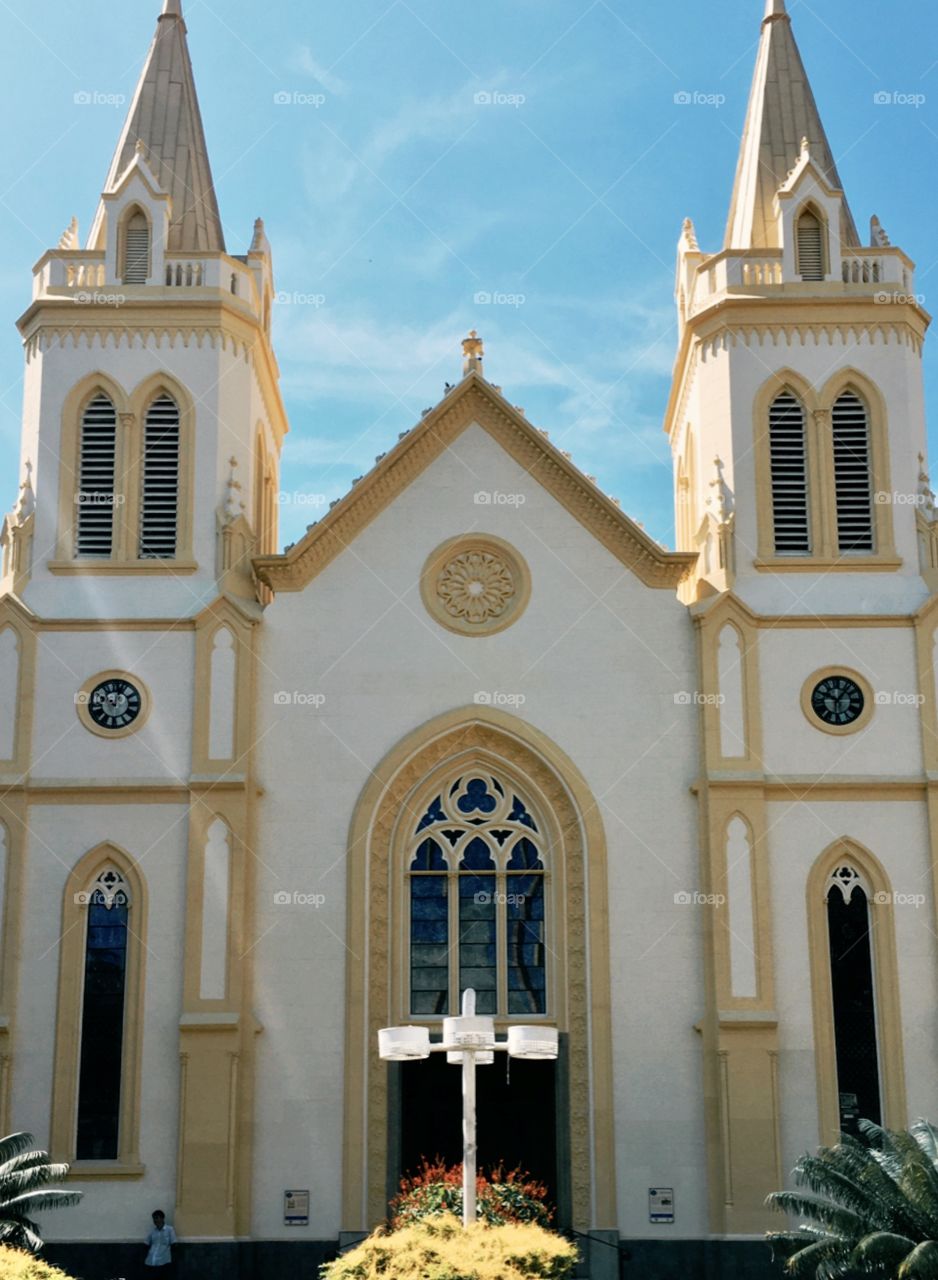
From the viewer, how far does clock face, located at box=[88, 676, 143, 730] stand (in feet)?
101

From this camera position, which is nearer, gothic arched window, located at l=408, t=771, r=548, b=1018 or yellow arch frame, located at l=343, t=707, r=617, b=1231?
yellow arch frame, located at l=343, t=707, r=617, b=1231

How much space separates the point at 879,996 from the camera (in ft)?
96.7

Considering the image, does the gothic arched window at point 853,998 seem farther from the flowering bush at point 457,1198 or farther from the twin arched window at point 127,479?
the twin arched window at point 127,479

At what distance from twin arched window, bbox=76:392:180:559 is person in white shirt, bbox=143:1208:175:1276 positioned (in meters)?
10.7

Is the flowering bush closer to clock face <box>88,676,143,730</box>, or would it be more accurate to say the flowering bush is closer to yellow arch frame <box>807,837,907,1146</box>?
yellow arch frame <box>807,837,907,1146</box>

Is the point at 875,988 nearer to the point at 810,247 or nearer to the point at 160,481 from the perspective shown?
the point at 810,247

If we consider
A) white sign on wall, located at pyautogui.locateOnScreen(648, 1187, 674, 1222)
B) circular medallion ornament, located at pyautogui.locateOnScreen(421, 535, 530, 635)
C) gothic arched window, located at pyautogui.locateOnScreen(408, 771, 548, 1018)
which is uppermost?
circular medallion ornament, located at pyautogui.locateOnScreen(421, 535, 530, 635)

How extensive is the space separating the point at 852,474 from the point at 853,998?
8820mm

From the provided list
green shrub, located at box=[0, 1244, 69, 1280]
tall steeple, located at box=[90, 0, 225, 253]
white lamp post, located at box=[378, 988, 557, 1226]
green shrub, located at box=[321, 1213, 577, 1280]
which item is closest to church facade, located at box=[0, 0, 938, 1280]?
tall steeple, located at box=[90, 0, 225, 253]

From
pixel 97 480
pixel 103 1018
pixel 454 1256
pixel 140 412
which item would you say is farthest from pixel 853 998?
pixel 140 412

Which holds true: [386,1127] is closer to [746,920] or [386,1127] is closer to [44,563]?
[746,920]

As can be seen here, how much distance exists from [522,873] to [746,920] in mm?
3593

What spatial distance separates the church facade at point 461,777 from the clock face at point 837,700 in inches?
2.3

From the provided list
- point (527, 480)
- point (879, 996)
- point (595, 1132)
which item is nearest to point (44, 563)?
point (527, 480)
